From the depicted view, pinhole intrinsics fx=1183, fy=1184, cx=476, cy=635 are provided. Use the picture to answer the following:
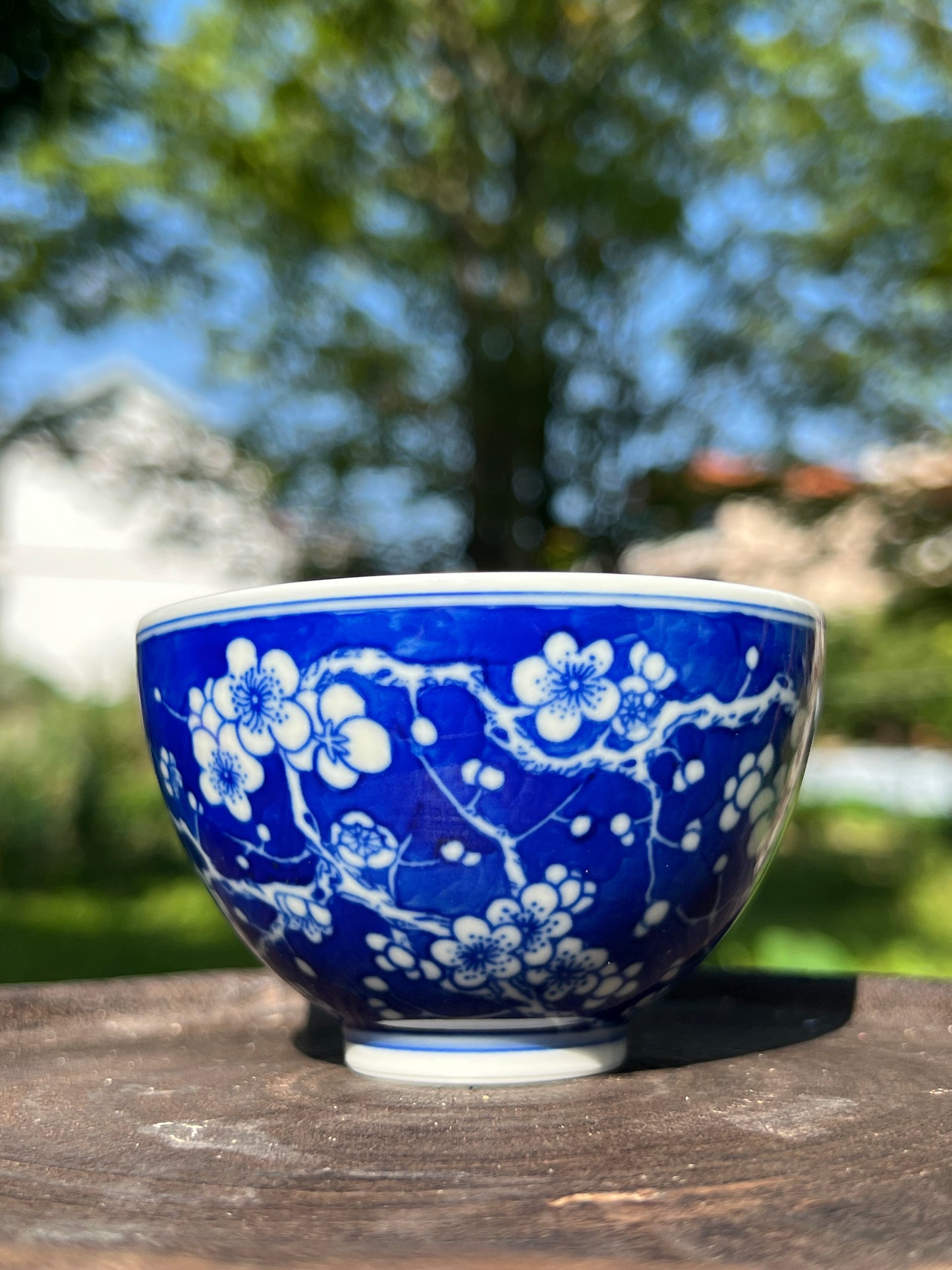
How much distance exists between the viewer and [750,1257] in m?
0.24

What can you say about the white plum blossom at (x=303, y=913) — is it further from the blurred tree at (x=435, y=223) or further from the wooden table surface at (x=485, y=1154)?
the blurred tree at (x=435, y=223)

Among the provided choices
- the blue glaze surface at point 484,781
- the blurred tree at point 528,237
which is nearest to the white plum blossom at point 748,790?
the blue glaze surface at point 484,781

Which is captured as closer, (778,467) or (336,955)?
(336,955)

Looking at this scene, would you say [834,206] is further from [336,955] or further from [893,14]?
[336,955]

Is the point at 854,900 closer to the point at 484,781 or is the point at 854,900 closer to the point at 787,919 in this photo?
the point at 787,919

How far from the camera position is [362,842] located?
388mm

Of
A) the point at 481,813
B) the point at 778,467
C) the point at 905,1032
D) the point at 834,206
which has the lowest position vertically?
the point at 905,1032

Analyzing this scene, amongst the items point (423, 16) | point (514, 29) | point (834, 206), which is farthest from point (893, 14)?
point (423, 16)

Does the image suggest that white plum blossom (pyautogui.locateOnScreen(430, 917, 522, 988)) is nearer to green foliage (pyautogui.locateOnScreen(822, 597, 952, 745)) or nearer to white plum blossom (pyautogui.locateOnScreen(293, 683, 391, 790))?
white plum blossom (pyautogui.locateOnScreen(293, 683, 391, 790))

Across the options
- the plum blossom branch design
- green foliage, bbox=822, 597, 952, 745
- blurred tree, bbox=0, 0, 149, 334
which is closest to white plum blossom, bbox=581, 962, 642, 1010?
the plum blossom branch design

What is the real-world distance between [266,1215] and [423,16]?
12.3ft

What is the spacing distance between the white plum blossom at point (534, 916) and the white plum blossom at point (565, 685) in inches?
2.1

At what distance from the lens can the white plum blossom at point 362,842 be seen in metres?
0.38

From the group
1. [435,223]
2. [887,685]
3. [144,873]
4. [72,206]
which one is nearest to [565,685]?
[72,206]
